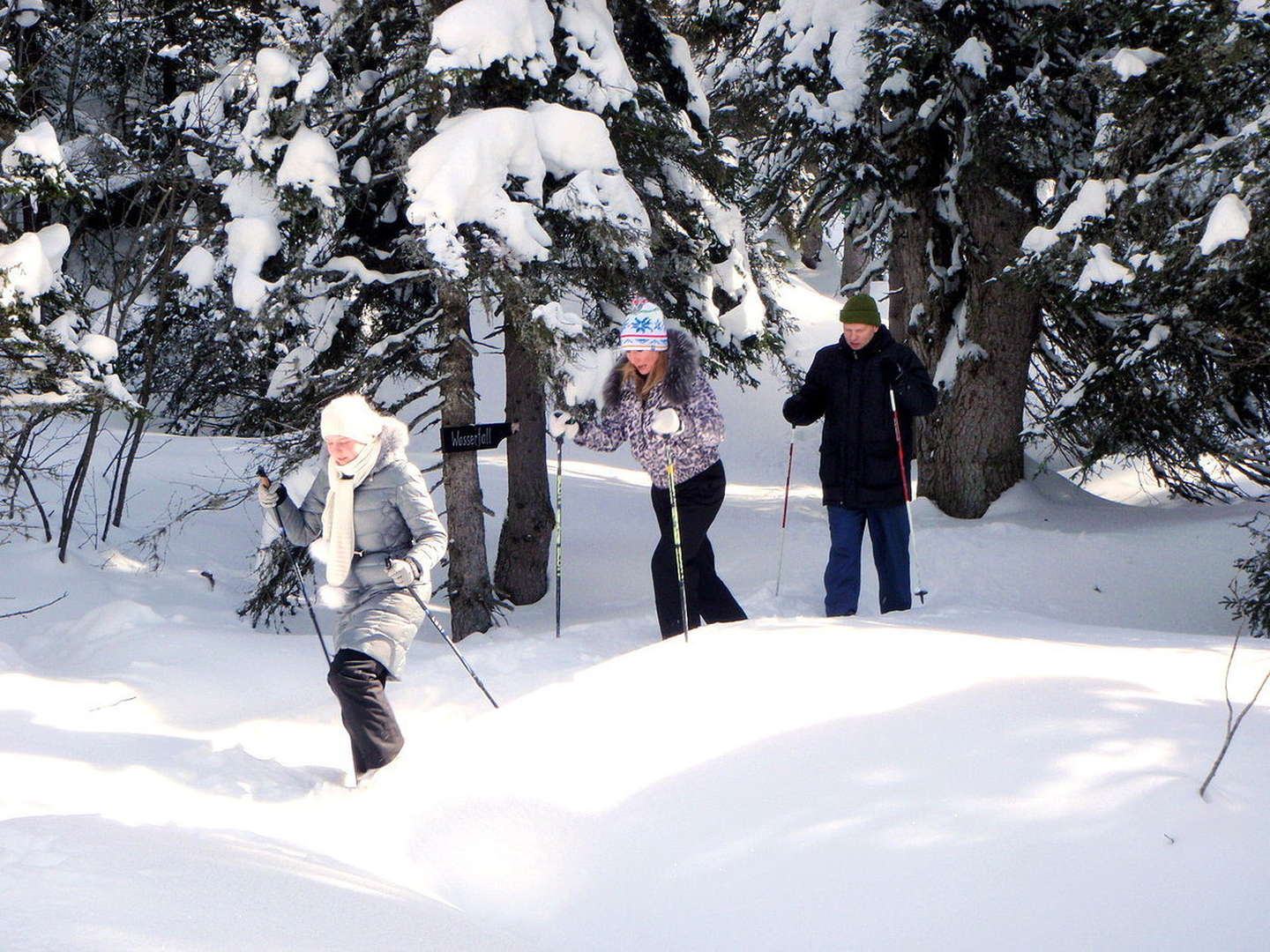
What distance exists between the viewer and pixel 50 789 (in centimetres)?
448

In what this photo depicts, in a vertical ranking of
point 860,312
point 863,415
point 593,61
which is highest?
point 593,61

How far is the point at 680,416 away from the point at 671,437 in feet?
0.42

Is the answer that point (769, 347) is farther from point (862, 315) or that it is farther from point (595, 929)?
point (595, 929)

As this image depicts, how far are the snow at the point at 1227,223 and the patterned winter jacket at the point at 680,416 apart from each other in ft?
9.58

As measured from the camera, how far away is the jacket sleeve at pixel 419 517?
501 cm

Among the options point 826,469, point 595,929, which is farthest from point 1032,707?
point 826,469

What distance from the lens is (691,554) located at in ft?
21.2

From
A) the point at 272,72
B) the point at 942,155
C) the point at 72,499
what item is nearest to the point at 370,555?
the point at 272,72

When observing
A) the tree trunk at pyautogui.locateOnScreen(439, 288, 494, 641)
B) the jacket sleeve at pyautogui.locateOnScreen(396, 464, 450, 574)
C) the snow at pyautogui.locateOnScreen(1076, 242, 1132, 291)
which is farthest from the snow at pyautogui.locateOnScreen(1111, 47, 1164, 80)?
the jacket sleeve at pyautogui.locateOnScreen(396, 464, 450, 574)

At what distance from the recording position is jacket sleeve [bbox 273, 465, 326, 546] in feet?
17.1

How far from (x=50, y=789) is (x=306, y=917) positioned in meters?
2.23

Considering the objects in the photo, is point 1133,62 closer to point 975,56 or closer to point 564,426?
point 975,56

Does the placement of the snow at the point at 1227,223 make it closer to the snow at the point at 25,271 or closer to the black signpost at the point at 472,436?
the black signpost at the point at 472,436

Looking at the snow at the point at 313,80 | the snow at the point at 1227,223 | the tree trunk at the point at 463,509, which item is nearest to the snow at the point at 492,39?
the snow at the point at 313,80
